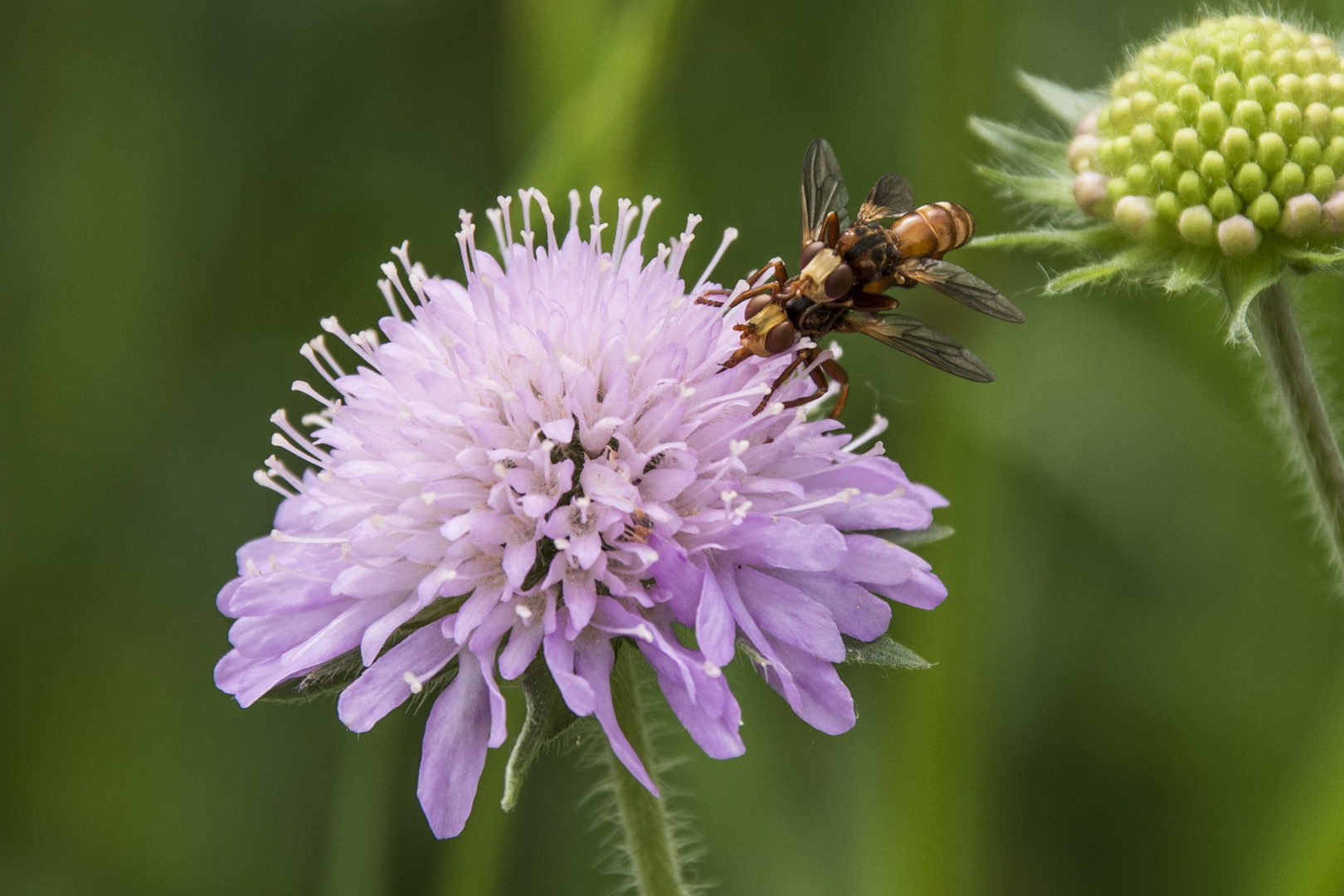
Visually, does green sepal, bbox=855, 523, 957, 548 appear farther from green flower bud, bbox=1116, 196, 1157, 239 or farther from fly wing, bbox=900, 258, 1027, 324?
green flower bud, bbox=1116, 196, 1157, 239

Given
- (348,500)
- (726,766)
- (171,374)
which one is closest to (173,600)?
(171,374)

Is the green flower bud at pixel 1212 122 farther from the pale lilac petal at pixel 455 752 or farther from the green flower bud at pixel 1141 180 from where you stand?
the pale lilac petal at pixel 455 752

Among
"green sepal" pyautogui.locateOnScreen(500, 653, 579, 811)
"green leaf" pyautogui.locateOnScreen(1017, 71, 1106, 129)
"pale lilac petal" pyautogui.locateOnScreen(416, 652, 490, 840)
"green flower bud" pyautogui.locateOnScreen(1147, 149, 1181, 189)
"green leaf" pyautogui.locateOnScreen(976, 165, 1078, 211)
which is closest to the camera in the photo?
"green sepal" pyautogui.locateOnScreen(500, 653, 579, 811)

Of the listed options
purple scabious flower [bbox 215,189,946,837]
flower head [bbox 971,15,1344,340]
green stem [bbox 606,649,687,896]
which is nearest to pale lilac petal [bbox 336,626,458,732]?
purple scabious flower [bbox 215,189,946,837]

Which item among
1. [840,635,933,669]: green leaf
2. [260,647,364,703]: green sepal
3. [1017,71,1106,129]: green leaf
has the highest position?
[1017,71,1106,129]: green leaf

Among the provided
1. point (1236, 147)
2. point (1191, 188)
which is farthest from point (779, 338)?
point (1236, 147)

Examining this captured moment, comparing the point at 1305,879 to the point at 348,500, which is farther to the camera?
Answer: the point at 1305,879

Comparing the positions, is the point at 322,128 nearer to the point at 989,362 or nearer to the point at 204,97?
the point at 204,97
